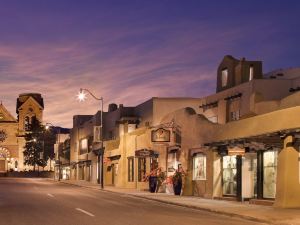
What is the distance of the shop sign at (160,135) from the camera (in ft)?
Result: 141

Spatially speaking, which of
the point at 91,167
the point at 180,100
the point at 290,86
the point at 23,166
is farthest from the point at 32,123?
the point at 290,86

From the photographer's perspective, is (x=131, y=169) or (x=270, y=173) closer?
(x=270, y=173)

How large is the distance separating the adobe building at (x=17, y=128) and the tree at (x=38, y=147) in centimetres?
315

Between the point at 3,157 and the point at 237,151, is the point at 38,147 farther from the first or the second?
the point at 237,151

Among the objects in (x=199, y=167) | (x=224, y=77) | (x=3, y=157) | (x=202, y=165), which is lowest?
(x=3, y=157)

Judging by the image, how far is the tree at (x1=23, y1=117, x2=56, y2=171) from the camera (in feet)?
481

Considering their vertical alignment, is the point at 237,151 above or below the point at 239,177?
above

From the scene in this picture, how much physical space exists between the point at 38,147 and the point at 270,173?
121920 mm

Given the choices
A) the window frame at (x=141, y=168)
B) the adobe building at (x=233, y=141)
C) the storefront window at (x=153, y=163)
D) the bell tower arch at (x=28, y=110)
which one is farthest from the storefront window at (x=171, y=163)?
the bell tower arch at (x=28, y=110)

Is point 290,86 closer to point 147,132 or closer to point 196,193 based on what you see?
point 196,193

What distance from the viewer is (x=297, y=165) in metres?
28.3

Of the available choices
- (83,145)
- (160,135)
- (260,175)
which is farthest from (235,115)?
(83,145)

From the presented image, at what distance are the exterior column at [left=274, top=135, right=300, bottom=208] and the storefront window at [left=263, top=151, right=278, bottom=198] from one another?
87.7 inches

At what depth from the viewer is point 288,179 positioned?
28047 millimetres
